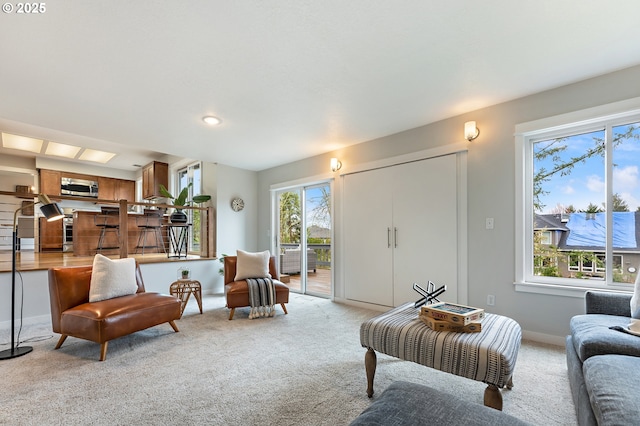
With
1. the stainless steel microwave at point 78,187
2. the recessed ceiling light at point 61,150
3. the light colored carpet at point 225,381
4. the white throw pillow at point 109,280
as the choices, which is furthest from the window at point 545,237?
the stainless steel microwave at point 78,187

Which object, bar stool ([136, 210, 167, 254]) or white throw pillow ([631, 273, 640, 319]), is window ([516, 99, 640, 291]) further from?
bar stool ([136, 210, 167, 254])

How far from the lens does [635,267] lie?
248cm

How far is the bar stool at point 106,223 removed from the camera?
5.55 meters

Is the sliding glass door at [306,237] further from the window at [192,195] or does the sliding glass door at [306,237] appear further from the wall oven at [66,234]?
the wall oven at [66,234]

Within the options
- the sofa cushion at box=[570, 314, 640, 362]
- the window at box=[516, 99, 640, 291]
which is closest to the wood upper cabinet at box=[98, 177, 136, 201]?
the window at box=[516, 99, 640, 291]

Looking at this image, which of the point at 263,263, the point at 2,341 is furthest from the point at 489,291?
the point at 2,341

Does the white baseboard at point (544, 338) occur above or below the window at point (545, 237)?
below

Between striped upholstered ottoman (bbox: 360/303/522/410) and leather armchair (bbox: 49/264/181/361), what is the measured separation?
6.89 feet

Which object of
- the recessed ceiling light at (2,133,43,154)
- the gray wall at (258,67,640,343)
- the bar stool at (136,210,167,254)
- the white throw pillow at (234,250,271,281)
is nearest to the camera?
the gray wall at (258,67,640,343)

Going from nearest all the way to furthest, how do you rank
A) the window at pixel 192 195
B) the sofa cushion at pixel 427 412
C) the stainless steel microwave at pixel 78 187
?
the sofa cushion at pixel 427 412 < the window at pixel 192 195 < the stainless steel microwave at pixel 78 187

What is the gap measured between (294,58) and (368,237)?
8.78ft

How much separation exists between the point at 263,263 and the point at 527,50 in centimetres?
355

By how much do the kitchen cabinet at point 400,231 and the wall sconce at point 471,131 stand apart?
293 mm

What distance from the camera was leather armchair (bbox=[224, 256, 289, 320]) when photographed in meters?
3.62
